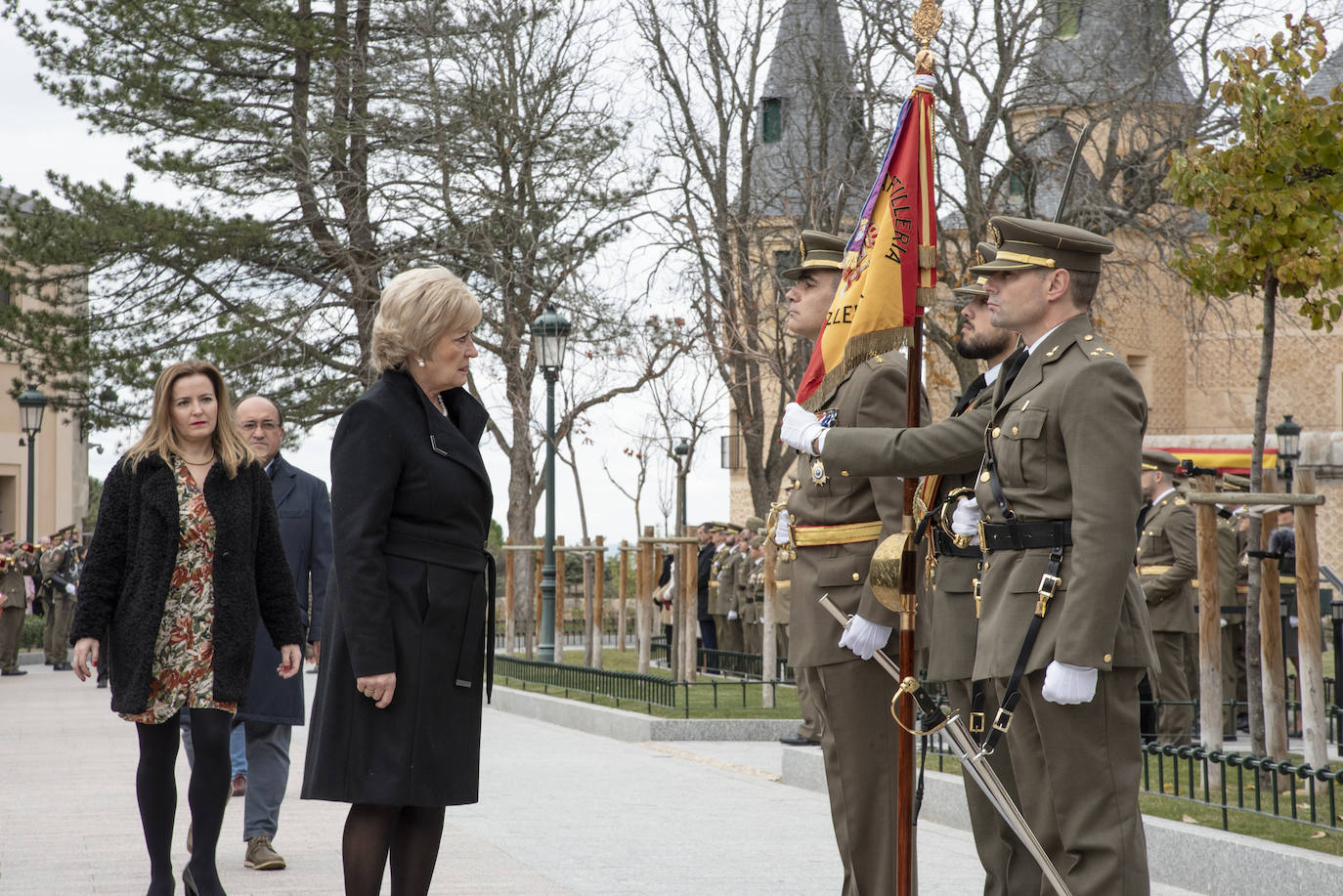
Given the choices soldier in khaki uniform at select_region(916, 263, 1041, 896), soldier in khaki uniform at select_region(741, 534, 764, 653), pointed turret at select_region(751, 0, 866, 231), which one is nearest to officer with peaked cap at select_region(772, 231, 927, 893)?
soldier in khaki uniform at select_region(916, 263, 1041, 896)

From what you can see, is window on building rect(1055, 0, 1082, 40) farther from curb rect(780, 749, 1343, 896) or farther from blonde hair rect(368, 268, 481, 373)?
blonde hair rect(368, 268, 481, 373)

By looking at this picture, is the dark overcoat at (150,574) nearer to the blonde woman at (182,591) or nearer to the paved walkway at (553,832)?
the blonde woman at (182,591)

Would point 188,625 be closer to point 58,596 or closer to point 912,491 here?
point 912,491

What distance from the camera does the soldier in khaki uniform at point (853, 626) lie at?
17.3 feet

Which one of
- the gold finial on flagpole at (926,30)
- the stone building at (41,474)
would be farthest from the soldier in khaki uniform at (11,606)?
the stone building at (41,474)

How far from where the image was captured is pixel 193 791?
19.2 feet

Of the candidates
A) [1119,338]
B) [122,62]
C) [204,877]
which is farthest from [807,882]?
[1119,338]

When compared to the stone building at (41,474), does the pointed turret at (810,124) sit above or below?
above

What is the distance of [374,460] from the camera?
4.62 m

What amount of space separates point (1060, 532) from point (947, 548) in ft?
3.93

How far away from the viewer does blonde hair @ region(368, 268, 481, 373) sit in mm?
4816

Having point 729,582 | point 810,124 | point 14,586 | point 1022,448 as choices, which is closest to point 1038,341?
point 1022,448

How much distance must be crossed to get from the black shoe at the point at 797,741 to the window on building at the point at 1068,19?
11.3 m

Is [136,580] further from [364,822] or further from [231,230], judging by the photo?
[231,230]
